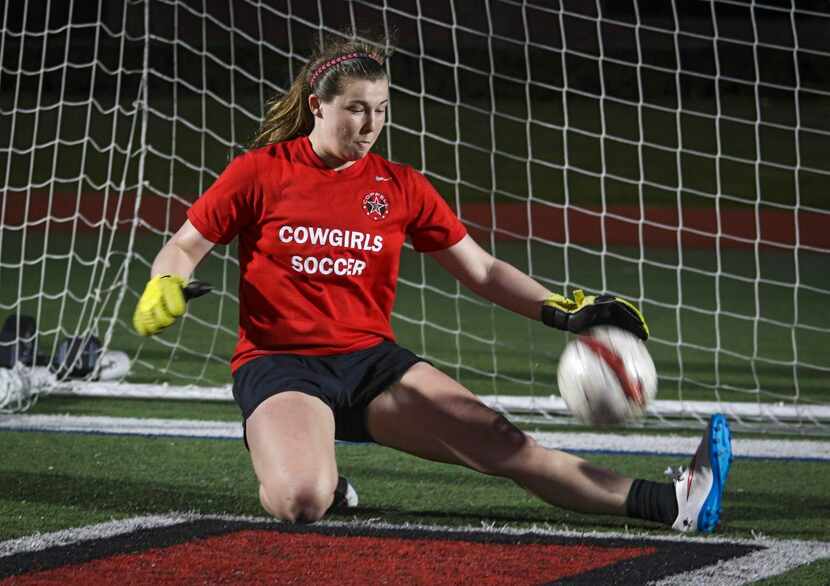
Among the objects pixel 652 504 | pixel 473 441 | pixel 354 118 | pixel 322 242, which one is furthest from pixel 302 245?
pixel 652 504

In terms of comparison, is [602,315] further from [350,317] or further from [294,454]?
[294,454]

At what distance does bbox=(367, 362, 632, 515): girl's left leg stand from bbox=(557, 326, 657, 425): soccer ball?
8.5 inches

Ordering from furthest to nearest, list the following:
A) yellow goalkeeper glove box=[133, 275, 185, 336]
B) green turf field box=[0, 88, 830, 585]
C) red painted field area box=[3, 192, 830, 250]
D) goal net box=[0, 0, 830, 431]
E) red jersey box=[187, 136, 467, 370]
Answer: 1. red painted field area box=[3, 192, 830, 250]
2. goal net box=[0, 0, 830, 431]
3. green turf field box=[0, 88, 830, 585]
4. red jersey box=[187, 136, 467, 370]
5. yellow goalkeeper glove box=[133, 275, 185, 336]

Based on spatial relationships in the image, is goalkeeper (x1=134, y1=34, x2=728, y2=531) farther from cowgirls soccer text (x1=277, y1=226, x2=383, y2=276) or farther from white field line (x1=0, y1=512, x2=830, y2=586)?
white field line (x1=0, y1=512, x2=830, y2=586)

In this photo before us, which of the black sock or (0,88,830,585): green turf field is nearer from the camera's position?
the black sock

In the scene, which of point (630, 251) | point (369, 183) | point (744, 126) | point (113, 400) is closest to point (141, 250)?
point (630, 251)

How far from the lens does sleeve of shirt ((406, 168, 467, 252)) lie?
4348mm

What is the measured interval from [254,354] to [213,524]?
599mm

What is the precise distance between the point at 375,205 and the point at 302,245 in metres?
0.26

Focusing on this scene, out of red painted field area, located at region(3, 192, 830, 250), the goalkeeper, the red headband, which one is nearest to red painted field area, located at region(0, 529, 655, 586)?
the goalkeeper

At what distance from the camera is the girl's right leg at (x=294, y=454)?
3777 mm

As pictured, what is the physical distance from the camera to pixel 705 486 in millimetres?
4121

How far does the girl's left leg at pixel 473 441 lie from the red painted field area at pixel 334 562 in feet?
0.53

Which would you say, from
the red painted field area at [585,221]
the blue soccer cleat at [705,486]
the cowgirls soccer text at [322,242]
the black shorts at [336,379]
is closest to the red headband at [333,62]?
the cowgirls soccer text at [322,242]
